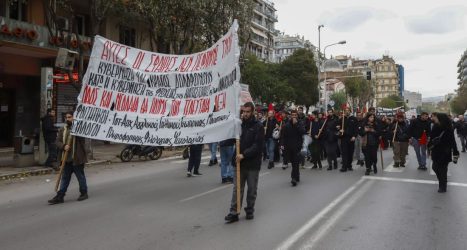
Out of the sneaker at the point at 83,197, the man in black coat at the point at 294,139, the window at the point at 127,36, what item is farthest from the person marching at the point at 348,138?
the window at the point at 127,36

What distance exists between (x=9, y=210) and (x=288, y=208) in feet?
16.1

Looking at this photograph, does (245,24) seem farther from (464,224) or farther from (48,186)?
(464,224)

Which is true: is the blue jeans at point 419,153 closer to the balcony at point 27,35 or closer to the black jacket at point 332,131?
the black jacket at point 332,131

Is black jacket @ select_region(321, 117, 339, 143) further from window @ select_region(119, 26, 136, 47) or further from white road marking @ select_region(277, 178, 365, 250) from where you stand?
window @ select_region(119, 26, 136, 47)

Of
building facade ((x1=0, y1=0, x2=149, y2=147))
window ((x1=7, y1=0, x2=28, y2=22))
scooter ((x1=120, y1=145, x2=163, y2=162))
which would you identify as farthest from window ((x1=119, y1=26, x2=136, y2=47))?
scooter ((x1=120, y1=145, x2=163, y2=162))

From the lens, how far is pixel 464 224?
6301mm

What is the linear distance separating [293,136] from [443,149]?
331cm

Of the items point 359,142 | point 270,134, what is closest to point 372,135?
point 359,142

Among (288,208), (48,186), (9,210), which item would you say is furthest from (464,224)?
(48,186)

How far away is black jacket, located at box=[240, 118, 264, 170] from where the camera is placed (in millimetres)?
6504

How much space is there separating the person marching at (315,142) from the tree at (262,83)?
23308 mm

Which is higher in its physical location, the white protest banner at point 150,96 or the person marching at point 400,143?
the white protest banner at point 150,96

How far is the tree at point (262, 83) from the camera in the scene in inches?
1533

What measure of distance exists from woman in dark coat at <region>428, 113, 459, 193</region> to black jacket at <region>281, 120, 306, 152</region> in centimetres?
293
